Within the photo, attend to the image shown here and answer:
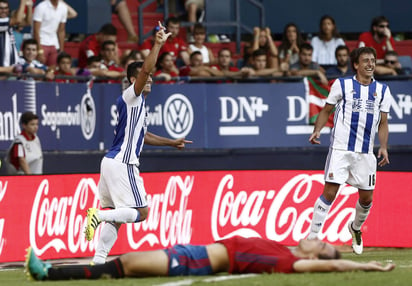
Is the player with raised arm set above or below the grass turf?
above

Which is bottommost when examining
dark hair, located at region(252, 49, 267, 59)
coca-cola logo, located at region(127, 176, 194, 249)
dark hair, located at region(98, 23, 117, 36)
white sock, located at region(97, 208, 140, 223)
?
coca-cola logo, located at region(127, 176, 194, 249)

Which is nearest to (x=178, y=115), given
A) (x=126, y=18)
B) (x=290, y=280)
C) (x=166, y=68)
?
(x=166, y=68)

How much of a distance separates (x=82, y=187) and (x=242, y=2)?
7.87 m

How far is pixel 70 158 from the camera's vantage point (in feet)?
56.1

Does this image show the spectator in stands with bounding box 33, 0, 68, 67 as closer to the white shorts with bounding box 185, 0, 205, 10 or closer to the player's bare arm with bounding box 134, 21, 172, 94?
the white shorts with bounding box 185, 0, 205, 10

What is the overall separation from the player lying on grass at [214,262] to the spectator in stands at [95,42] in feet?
29.3

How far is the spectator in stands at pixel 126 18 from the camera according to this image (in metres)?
19.6

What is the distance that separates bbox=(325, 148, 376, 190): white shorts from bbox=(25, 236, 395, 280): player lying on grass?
3.22 m

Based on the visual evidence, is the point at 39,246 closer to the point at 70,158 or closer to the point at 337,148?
the point at 70,158

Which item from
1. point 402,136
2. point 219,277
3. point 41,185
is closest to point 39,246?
point 41,185

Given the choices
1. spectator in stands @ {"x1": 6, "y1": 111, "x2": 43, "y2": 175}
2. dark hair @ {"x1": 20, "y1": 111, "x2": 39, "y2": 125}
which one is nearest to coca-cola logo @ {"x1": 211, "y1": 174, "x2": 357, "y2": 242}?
spectator in stands @ {"x1": 6, "y1": 111, "x2": 43, "y2": 175}

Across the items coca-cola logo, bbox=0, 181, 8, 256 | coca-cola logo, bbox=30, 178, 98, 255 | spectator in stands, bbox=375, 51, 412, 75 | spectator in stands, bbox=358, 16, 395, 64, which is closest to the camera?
coca-cola logo, bbox=0, 181, 8, 256

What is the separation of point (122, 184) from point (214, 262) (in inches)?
91.4

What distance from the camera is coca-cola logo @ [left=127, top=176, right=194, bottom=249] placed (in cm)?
1538
